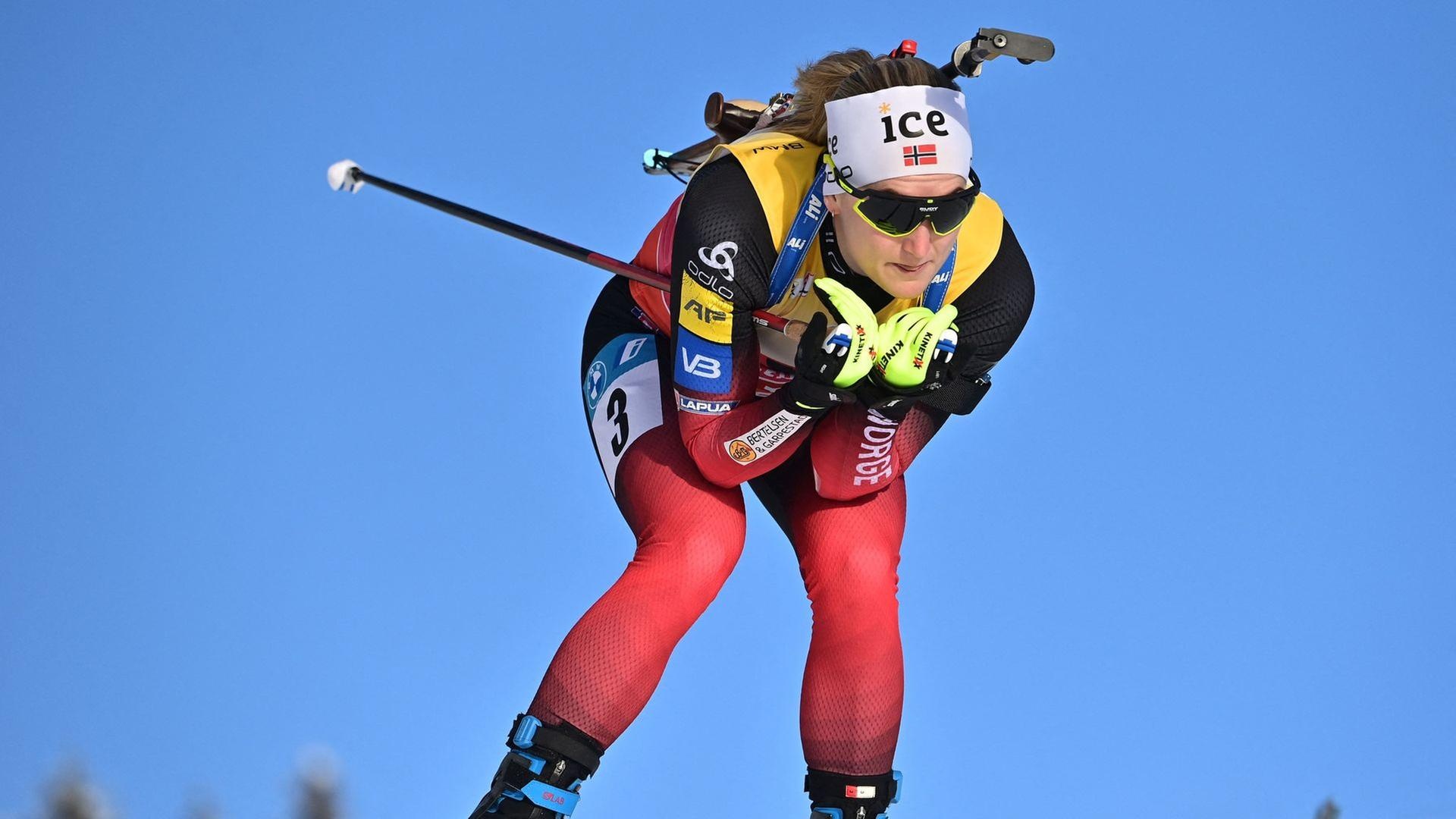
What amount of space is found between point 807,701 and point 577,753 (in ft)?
2.32

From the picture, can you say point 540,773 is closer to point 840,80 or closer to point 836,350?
point 836,350

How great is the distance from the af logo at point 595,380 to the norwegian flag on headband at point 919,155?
1.25 m

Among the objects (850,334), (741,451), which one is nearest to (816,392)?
(850,334)

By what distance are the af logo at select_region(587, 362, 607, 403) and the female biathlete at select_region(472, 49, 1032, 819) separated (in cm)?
11

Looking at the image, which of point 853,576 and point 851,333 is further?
point 853,576

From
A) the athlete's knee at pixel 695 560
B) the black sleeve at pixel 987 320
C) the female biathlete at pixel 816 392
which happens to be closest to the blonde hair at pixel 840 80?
the female biathlete at pixel 816 392

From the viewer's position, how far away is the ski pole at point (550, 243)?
4.85m

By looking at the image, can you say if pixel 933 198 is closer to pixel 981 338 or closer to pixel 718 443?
pixel 981 338

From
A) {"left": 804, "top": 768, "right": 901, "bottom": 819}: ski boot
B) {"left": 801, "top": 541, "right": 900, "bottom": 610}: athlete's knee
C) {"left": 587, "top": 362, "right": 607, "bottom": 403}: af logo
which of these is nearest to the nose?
{"left": 801, "top": 541, "right": 900, "bottom": 610}: athlete's knee

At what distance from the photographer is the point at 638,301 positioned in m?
5.38

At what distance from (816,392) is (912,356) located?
10.1 inches

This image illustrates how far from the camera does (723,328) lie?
4695mm

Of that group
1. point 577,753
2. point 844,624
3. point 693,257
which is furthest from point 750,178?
point 577,753

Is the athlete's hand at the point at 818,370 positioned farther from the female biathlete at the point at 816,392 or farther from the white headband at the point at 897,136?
the white headband at the point at 897,136
